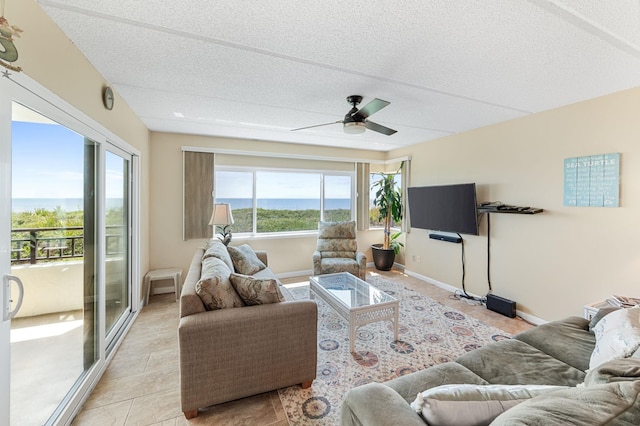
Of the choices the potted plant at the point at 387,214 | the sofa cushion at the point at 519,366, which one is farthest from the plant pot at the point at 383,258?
the sofa cushion at the point at 519,366

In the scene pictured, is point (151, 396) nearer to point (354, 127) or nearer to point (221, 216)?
point (221, 216)

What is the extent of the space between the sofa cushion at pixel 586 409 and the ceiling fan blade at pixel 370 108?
1.96 meters

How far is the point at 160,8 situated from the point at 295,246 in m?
3.88

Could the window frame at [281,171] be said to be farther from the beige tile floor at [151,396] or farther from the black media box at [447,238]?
the beige tile floor at [151,396]

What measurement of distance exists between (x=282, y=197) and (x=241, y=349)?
3.37 metres

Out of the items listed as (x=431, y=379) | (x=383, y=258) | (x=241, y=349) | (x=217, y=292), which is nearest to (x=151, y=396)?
(x=241, y=349)

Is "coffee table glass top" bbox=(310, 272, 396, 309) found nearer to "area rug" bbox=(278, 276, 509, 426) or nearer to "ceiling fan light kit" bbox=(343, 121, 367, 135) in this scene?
"area rug" bbox=(278, 276, 509, 426)

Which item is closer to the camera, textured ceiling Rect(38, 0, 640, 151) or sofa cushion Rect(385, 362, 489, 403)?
sofa cushion Rect(385, 362, 489, 403)

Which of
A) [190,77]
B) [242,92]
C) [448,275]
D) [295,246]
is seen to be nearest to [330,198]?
[295,246]

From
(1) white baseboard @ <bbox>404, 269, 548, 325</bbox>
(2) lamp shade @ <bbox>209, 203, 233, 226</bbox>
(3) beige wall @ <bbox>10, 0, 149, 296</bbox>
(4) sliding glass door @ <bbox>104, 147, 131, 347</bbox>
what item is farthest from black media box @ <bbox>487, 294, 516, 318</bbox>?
(3) beige wall @ <bbox>10, 0, 149, 296</bbox>

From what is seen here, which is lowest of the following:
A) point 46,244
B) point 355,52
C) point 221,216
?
point 46,244

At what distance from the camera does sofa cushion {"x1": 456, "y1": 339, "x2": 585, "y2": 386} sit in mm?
Result: 1434

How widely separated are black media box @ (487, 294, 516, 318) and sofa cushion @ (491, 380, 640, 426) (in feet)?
9.66

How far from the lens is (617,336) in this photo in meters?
1.45
